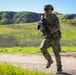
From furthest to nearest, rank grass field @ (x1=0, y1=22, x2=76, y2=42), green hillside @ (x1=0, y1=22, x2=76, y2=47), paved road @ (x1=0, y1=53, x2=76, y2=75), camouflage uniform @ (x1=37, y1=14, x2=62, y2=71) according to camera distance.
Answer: grass field @ (x1=0, y1=22, x2=76, y2=42)
green hillside @ (x1=0, y1=22, x2=76, y2=47)
paved road @ (x1=0, y1=53, x2=76, y2=75)
camouflage uniform @ (x1=37, y1=14, x2=62, y2=71)

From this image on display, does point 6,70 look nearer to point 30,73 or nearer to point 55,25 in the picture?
point 30,73

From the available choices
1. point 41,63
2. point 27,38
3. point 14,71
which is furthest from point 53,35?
point 27,38

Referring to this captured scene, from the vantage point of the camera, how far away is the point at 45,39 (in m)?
13.0

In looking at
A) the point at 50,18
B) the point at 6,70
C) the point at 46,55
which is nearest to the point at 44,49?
the point at 46,55

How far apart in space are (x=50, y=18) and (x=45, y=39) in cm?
72

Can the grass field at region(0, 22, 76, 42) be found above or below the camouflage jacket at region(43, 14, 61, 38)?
below

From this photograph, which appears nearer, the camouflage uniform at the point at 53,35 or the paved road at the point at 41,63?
the camouflage uniform at the point at 53,35

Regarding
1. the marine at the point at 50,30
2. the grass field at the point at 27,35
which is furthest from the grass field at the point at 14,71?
the grass field at the point at 27,35

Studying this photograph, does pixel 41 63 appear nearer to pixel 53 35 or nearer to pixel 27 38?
pixel 53 35

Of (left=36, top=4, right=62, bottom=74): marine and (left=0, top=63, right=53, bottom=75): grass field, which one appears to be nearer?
(left=0, top=63, right=53, bottom=75): grass field

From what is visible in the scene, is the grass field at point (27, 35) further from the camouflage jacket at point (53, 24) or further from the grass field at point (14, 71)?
the grass field at point (14, 71)

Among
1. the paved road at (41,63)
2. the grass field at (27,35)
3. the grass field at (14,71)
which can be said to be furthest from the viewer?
the grass field at (27,35)

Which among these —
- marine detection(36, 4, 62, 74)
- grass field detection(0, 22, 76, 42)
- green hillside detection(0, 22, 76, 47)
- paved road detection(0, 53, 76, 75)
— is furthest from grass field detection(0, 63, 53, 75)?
grass field detection(0, 22, 76, 42)

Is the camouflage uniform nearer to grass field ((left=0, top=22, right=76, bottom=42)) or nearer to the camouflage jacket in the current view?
the camouflage jacket
